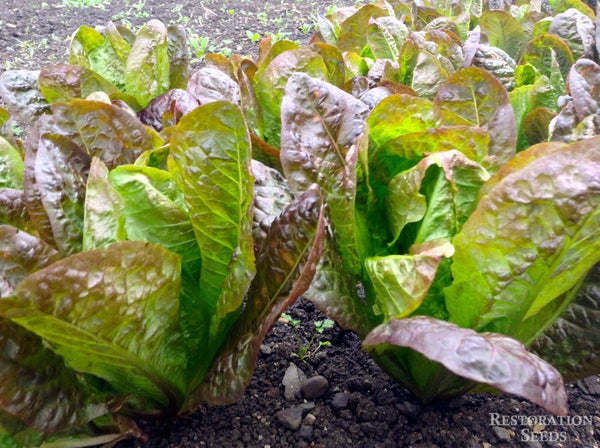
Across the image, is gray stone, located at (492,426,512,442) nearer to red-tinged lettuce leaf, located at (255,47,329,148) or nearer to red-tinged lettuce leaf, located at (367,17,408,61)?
red-tinged lettuce leaf, located at (255,47,329,148)

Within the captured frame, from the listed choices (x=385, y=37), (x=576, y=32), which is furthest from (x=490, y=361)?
(x=576, y=32)

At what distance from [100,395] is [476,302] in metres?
0.76

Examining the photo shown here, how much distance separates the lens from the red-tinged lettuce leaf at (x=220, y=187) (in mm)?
927

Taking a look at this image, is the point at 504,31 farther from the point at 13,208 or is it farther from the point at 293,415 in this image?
the point at 13,208

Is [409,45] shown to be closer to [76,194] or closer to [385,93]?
[385,93]

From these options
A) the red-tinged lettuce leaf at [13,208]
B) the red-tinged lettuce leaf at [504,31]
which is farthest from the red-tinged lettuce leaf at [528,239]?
the red-tinged lettuce leaf at [504,31]

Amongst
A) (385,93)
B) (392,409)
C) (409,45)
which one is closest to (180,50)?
(409,45)

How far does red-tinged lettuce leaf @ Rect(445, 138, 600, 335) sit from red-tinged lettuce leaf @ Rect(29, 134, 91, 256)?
2.41 feet

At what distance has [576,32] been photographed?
1995 millimetres

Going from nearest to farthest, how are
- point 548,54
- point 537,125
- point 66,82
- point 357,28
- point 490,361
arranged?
point 490,361, point 537,125, point 66,82, point 548,54, point 357,28

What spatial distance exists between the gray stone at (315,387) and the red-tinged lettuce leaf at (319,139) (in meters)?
0.43

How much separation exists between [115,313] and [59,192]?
291 mm

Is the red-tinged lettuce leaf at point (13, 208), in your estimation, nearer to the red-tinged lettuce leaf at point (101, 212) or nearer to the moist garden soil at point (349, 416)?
the red-tinged lettuce leaf at point (101, 212)

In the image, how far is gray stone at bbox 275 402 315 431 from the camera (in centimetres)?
118
